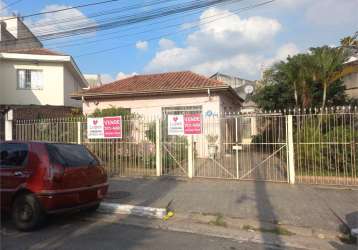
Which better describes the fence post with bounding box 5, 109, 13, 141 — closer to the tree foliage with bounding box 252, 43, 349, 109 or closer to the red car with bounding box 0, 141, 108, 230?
the red car with bounding box 0, 141, 108, 230

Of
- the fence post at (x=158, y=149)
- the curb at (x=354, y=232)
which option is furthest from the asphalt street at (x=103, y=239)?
the fence post at (x=158, y=149)

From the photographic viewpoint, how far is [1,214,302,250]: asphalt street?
5082 mm

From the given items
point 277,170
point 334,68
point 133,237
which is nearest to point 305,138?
point 277,170

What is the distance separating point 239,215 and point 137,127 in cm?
573

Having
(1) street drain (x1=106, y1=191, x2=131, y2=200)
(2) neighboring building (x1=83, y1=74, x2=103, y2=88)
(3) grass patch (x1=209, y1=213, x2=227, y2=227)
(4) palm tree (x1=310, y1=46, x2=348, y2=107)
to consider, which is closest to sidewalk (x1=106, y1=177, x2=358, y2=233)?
(1) street drain (x1=106, y1=191, x2=131, y2=200)

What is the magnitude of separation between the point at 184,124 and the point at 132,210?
12.6ft

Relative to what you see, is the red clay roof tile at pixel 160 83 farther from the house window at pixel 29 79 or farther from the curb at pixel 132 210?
the curb at pixel 132 210

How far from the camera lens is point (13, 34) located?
2523cm

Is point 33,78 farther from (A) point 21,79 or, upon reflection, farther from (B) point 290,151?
(B) point 290,151

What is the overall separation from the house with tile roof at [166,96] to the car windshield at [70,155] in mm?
8664

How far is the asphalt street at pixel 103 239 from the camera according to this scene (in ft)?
16.7

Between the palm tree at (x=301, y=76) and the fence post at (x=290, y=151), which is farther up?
the palm tree at (x=301, y=76)

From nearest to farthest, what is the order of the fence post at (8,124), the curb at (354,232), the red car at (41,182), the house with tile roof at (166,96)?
the curb at (354,232)
the red car at (41,182)
the fence post at (8,124)
the house with tile roof at (166,96)

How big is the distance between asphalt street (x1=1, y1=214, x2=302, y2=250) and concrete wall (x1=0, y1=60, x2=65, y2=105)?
1592 cm
